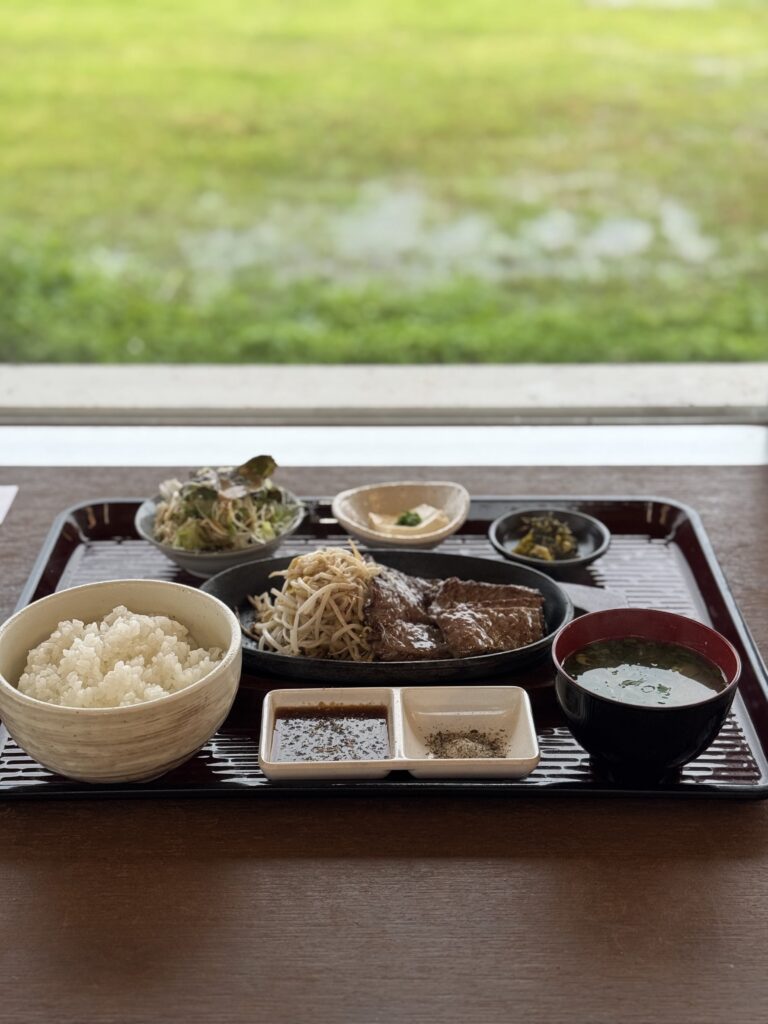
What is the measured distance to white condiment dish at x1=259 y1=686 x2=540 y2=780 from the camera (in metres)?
1.34

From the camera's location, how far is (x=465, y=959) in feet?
3.75

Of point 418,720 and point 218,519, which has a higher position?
point 218,519

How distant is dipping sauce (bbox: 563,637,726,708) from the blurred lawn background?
13.3 feet

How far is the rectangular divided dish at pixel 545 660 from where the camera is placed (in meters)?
1.35

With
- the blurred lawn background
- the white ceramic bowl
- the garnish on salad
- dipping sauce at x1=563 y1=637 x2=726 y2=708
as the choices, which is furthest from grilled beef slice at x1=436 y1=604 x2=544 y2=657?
the blurred lawn background

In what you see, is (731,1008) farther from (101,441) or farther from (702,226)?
(702,226)

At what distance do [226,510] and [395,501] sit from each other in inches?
13.0

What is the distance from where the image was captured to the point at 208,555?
1810 millimetres

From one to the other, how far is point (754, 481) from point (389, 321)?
12.2 feet

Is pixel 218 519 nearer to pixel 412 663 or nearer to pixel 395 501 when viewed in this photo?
pixel 395 501

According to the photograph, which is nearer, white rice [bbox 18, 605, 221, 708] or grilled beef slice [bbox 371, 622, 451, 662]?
white rice [bbox 18, 605, 221, 708]

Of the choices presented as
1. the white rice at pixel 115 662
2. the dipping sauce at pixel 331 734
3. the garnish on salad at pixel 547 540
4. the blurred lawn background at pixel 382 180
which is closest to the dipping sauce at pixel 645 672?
the dipping sauce at pixel 331 734

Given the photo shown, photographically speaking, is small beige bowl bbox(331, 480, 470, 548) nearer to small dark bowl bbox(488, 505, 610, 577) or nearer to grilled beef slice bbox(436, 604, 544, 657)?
small dark bowl bbox(488, 505, 610, 577)

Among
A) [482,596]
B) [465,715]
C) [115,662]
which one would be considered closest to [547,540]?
[482,596]
